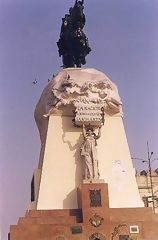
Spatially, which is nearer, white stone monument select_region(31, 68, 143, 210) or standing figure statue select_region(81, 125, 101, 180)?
standing figure statue select_region(81, 125, 101, 180)

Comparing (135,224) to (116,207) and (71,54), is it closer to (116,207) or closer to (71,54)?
(116,207)

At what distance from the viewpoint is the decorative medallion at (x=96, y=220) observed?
11930 mm

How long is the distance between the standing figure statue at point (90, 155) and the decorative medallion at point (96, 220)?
1357 mm

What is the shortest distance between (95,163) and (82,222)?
196 cm

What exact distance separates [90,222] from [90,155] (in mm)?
2200

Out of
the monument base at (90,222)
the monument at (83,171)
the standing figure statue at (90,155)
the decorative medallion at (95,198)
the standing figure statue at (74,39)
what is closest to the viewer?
the monument base at (90,222)

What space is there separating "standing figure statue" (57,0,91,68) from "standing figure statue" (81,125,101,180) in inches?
155

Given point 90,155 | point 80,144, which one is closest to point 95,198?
point 90,155

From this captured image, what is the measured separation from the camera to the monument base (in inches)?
459

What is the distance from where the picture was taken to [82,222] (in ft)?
39.5

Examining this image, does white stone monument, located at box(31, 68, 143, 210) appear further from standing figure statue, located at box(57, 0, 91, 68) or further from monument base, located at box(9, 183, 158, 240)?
standing figure statue, located at box(57, 0, 91, 68)

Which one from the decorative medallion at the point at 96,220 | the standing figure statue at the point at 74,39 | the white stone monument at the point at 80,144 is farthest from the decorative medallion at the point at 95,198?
the standing figure statue at the point at 74,39

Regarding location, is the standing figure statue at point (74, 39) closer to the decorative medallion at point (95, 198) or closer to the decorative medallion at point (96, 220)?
the decorative medallion at point (95, 198)

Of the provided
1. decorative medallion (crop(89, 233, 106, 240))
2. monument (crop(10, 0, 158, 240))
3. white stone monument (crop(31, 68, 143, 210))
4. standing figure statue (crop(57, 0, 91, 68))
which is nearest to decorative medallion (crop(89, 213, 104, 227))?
monument (crop(10, 0, 158, 240))
